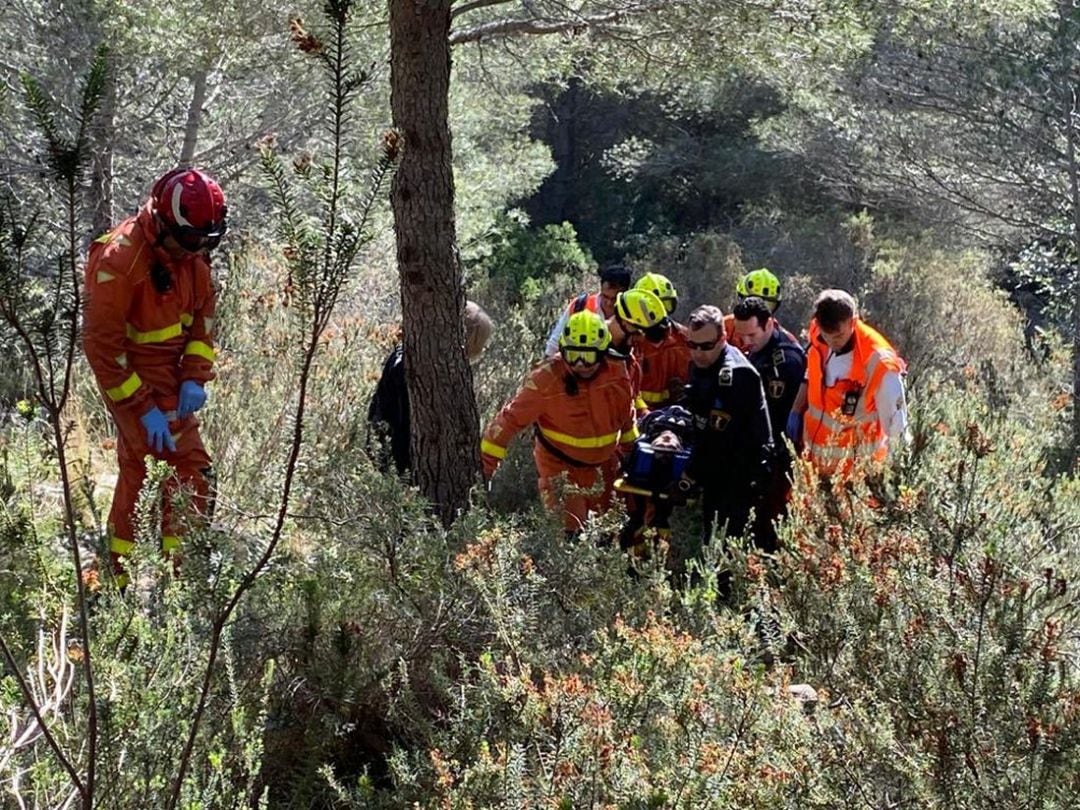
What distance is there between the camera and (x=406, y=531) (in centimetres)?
354

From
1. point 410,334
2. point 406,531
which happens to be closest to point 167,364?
point 410,334

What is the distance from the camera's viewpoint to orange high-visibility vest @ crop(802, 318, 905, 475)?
176 inches

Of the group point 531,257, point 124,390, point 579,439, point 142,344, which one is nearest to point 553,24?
point 579,439

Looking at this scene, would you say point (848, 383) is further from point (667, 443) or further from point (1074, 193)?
point (1074, 193)

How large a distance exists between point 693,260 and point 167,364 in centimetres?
1470

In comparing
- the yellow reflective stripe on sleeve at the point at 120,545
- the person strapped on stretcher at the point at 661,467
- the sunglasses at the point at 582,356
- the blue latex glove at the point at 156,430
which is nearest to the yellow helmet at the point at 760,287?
the person strapped on stretcher at the point at 661,467

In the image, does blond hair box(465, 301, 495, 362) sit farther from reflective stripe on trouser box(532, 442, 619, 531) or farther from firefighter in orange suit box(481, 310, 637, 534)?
reflective stripe on trouser box(532, 442, 619, 531)

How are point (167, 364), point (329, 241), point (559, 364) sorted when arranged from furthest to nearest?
point (559, 364) < point (167, 364) < point (329, 241)

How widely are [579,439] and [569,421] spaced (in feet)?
0.31

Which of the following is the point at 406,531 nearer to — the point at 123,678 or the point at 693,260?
the point at 123,678

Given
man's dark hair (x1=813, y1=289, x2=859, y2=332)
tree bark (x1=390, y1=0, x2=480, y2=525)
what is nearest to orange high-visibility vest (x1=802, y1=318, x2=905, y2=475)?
man's dark hair (x1=813, y1=289, x2=859, y2=332)

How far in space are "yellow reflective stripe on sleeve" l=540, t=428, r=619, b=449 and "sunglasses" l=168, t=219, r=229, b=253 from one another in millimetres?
1751

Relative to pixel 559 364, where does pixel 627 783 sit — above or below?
below

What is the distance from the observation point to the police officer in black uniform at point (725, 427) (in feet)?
16.2
